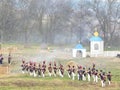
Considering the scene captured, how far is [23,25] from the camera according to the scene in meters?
103

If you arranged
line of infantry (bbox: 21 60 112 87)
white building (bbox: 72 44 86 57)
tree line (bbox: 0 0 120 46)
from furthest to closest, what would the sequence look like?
1. tree line (bbox: 0 0 120 46)
2. white building (bbox: 72 44 86 57)
3. line of infantry (bbox: 21 60 112 87)

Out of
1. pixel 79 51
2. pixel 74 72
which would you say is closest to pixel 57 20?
pixel 79 51

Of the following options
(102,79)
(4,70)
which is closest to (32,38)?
(4,70)

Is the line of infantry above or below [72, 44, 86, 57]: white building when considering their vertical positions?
below

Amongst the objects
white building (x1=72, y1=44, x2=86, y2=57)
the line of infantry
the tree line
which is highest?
the tree line

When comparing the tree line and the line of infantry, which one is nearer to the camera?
the line of infantry

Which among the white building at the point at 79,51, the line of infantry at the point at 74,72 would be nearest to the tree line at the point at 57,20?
the white building at the point at 79,51

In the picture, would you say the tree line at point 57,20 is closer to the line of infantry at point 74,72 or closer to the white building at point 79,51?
the white building at point 79,51

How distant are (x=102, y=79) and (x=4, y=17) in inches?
2325

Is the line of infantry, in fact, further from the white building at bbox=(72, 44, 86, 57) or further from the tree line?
the tree line

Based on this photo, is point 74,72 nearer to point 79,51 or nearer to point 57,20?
point 79,51

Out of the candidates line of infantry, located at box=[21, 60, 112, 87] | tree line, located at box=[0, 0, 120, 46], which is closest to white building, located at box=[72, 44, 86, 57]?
line of infantry, located at box=[21, 60, 112, 87]

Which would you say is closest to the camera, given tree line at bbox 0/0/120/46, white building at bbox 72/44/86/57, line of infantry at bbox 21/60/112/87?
line of infantry at bbox 21/60/112/87

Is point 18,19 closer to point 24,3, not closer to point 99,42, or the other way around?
point 24,3
